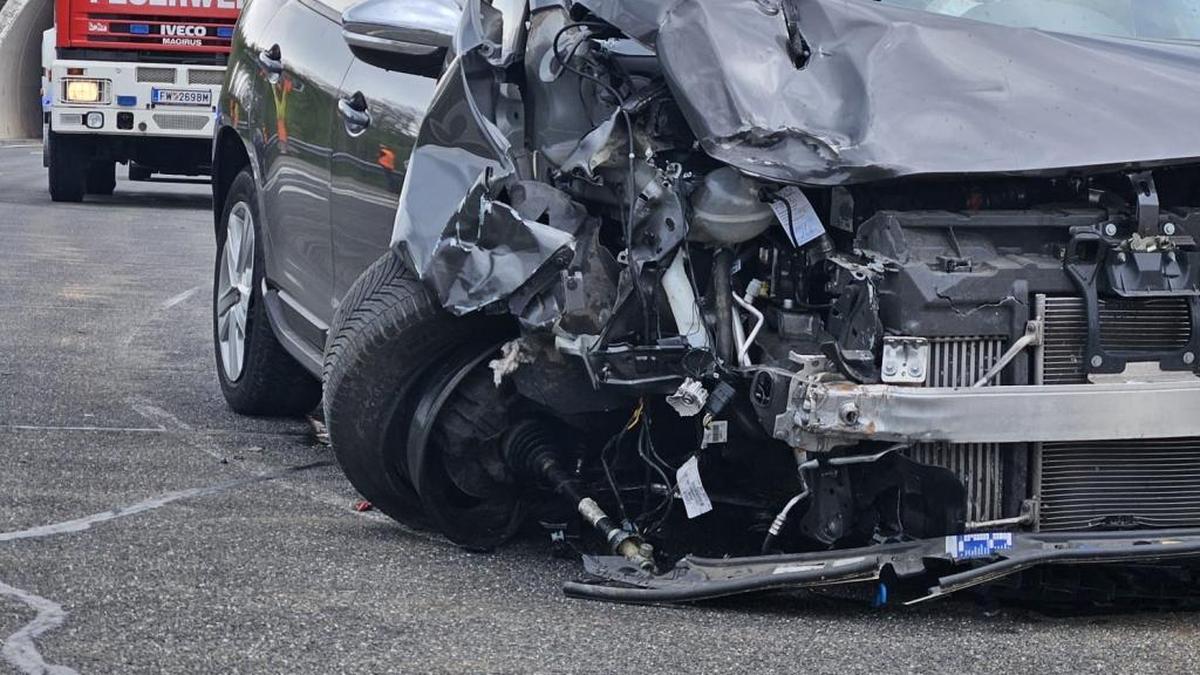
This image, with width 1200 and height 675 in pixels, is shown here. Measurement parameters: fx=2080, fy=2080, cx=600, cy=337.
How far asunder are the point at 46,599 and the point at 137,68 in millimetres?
16558

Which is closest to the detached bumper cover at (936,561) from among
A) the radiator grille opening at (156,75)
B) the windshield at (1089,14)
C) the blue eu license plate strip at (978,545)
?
the blue eu license plate strip at (978,545)

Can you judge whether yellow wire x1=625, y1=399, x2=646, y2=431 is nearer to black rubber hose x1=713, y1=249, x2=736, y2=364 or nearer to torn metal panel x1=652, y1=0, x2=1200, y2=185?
black rubber hose x1=713, y1=249, x2=736, y2=364

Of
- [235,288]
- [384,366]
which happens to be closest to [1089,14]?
[384,366]

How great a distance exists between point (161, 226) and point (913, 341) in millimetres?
14437

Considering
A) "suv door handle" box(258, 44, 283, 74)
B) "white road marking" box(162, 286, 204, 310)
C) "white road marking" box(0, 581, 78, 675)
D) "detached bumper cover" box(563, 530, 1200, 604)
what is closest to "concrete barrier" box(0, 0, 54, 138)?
"white road marking" box(162, 286, 204, 310)

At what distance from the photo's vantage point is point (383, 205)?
225 inches

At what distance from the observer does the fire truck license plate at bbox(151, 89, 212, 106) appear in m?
20.2

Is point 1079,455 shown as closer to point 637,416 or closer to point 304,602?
point 637,416

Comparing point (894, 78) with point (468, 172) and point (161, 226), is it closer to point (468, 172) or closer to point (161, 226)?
point (468, 172)

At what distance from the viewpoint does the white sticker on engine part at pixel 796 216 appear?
4.35 meters

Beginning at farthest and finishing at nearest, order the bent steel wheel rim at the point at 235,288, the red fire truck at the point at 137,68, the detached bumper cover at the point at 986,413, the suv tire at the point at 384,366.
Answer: the red fire truck at the point at 137,68 < the bent steel wheel rim at the point at 235,288 < the suv tire at the point at 384,366 < the detached bumper cover at the point at 986,413

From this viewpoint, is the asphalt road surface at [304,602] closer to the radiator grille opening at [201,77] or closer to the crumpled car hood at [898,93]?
the crumpled car hood at [898,93]

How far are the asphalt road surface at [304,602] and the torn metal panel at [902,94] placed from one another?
0.96 m

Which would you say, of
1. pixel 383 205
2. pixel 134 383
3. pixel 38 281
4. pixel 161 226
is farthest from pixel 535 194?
pixel 161 226
